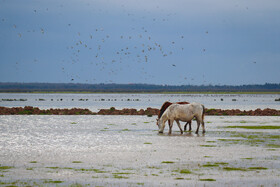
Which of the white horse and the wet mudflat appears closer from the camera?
the wet mudflat

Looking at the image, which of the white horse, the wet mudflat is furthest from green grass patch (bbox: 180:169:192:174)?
the white horse

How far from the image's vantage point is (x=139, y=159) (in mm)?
16734

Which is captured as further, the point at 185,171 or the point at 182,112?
the point at 182,112

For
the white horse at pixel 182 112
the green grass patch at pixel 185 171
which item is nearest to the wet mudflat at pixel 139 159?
the green grass patch at pixel 185 171

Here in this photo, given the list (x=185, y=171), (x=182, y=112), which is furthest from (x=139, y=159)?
(x=182, y=112)

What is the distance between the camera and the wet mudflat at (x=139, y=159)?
41.9 feet

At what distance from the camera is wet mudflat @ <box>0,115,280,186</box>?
41.9 ft

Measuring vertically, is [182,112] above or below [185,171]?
above

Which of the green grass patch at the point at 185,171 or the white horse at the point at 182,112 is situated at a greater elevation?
the white horse at the point at 182,112

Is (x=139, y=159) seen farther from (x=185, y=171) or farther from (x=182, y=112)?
(x=182, y=112)

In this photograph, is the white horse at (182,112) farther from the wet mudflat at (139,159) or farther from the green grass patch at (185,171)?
the green grass patch at (185,171)

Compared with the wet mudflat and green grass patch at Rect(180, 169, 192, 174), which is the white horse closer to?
the wet mudflat

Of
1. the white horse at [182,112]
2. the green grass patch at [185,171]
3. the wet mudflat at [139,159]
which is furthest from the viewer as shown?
the white horse at [182,112]

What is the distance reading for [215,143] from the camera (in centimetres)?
2188
